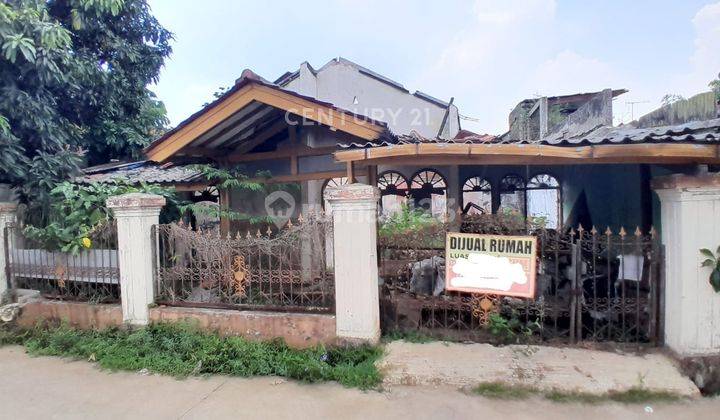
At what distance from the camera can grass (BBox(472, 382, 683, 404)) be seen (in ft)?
10.7

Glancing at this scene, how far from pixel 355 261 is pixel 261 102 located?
9.04 feet

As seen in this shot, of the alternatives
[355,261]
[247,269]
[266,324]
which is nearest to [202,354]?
[266,324]

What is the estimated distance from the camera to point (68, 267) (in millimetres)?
5297

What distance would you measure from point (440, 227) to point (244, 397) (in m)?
2.52

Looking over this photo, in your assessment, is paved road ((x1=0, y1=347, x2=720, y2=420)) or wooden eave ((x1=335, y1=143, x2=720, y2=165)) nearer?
paved road ((x1=0, y1=347, x2=720, y2=420))

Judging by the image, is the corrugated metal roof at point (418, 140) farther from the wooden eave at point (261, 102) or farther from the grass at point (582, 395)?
the grass at point (582, 395)

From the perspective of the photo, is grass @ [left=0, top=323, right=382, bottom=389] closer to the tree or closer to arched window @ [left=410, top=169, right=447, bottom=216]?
the tree

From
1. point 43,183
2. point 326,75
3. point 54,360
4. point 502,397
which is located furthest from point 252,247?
point 326,75

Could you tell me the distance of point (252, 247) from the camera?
179 inches

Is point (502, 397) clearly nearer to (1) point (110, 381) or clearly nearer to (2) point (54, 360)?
(1) point (110, 381)

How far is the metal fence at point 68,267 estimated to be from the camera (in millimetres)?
5082

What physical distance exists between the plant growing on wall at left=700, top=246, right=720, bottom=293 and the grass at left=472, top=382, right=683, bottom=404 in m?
1.07

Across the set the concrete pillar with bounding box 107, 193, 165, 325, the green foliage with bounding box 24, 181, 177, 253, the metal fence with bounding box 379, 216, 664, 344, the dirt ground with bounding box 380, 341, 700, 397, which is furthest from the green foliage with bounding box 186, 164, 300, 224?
the dirt ground with bounding box 380, 341, 700, 397

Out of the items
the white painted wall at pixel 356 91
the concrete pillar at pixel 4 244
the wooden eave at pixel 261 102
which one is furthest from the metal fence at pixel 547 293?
the white painted wall at pixel 356 91
